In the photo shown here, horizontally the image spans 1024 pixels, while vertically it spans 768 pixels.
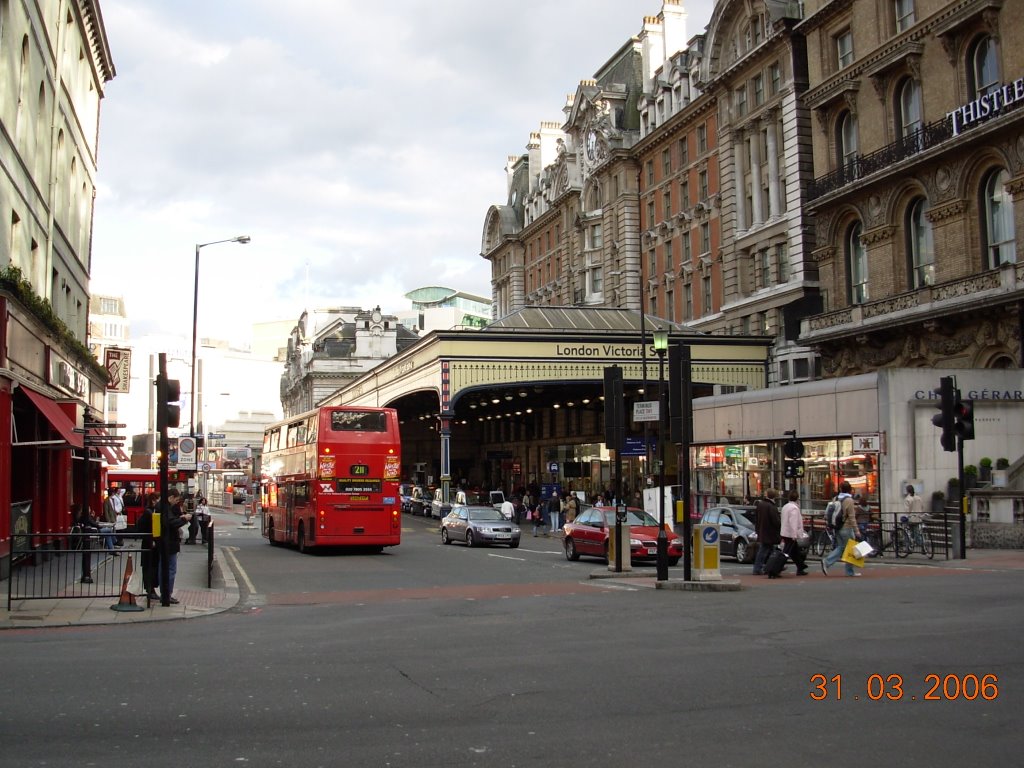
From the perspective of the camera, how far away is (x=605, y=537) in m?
25.6

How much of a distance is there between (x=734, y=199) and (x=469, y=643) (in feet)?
132

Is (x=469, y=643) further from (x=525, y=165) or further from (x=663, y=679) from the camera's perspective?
(x=525, y=165)

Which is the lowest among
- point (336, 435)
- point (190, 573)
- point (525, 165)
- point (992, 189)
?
point (190, 573)

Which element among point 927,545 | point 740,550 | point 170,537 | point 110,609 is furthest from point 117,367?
point 927,545

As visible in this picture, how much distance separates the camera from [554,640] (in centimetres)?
1192

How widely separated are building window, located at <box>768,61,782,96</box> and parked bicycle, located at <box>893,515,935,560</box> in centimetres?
2504

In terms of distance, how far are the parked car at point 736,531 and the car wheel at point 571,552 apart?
3.39 metres

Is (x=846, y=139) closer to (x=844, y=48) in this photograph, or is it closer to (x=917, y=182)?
(x=844, y=48)

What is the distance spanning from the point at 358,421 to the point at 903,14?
2407 cm

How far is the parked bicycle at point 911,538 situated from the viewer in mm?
25188

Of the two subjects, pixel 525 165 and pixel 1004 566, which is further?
pixel 525 165

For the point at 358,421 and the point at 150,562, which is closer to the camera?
the point at 150,562

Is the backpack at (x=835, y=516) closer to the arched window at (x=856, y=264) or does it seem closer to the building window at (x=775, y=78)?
the arched window at (x=856, y=264)

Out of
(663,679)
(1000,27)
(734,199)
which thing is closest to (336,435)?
(663,679)
